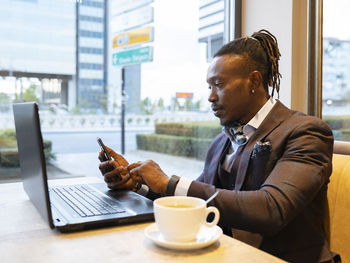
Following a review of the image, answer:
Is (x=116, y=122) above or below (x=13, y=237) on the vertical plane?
above

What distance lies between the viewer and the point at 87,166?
2.56m

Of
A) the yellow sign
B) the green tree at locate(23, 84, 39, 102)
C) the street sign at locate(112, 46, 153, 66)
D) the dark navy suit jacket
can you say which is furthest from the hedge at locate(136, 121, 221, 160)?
the dark navy suit jacket

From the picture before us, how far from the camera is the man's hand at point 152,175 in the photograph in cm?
107

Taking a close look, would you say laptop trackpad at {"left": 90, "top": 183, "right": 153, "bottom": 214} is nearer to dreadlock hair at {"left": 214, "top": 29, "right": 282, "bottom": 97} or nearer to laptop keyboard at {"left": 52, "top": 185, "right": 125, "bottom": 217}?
laptop keyboard at {"left": 52, "top": 185, "right": 125, "bottom": 217}

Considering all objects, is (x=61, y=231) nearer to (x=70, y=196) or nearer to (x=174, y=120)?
(x=70, y=196)

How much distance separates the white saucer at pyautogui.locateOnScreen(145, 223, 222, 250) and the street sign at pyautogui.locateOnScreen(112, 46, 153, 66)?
1.88 metres

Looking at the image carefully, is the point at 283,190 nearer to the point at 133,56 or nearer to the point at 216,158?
the point at 216,158

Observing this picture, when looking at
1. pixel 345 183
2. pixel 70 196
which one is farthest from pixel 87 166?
pixel 345 183

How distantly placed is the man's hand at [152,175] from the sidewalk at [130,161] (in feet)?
3.10

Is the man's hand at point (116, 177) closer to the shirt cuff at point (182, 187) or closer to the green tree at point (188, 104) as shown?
the shirt cuff at point (182, 187)

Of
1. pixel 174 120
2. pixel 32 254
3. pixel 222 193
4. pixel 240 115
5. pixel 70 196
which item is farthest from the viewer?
pixel 174 120

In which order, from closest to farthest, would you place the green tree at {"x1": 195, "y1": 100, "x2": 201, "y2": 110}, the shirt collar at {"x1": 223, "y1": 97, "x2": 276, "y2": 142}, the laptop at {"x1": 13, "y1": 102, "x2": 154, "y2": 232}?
the laptop at {"x1": 13, "y1": 102, "x2": 154, "y2": 232} < the shirt collar at {"x1": 223, "y1": 97, "x2": 276, "y2": 142} < the green tree at {"x1": 195, "y1": 100, "x2": 201, "y2": 110}

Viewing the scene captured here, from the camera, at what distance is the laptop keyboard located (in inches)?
37.7

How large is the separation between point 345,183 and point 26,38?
6.18 feet
